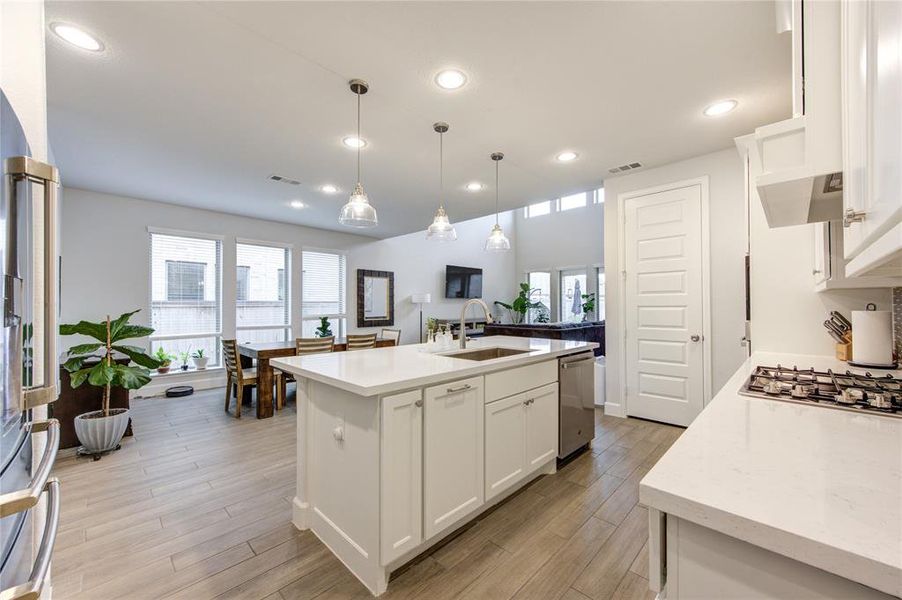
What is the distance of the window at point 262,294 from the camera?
600 centimetres

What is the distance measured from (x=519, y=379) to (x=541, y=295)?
7884mm

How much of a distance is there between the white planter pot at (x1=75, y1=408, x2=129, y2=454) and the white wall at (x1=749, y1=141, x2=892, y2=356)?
4901 millimetres

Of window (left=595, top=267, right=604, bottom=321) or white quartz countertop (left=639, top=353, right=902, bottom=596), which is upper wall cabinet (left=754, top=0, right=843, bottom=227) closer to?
white quartz countertop (left=639, top=353, right=902, bottom=596)

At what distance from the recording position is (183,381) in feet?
17.7

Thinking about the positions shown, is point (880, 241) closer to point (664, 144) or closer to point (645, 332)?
point (664, 144)

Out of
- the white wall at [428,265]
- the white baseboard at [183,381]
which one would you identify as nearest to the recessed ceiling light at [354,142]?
the white wall at [428,265]

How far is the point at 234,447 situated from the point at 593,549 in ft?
9.83

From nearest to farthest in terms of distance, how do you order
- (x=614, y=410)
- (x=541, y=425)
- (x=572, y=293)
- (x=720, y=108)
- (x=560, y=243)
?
(x=541, y=425) < (x=720, y=108) < (x=614, y=410) < (x=572, y=293) < (x=560, y=243)

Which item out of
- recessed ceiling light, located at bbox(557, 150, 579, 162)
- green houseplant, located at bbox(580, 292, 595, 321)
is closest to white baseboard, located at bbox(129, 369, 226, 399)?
recessed ceiling light, located at bbox(557, 150, 579, 162)

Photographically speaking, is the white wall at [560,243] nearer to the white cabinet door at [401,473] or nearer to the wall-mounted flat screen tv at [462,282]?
the wall-mounted flat screen tv at [462,282]

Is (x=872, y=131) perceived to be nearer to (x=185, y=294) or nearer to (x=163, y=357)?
Result: (x=163, y=357)

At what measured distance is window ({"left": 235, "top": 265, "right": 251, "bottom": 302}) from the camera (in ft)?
19.5

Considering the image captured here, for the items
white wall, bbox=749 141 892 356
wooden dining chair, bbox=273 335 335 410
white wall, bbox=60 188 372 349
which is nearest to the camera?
white wall, bbox=749 141 892 356

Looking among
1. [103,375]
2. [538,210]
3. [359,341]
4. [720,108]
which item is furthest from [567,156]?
[538,210]
